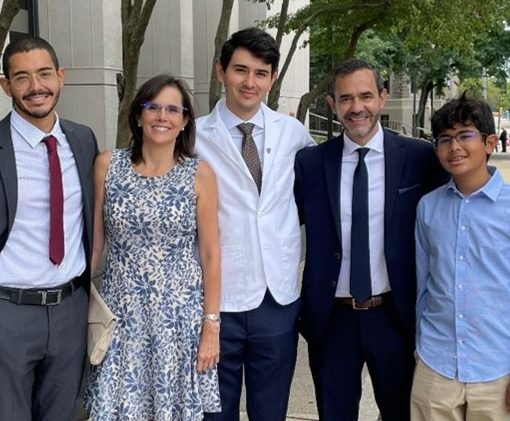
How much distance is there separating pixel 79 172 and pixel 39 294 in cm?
59

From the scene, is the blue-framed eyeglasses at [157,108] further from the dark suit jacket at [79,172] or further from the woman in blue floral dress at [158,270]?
the dark suit jacket at [79,172]

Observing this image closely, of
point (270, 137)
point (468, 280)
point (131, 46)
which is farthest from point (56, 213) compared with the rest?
point (131, 46)

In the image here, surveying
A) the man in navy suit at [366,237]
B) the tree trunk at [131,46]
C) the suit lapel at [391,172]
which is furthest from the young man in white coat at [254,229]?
the tree trunk at [131,46]

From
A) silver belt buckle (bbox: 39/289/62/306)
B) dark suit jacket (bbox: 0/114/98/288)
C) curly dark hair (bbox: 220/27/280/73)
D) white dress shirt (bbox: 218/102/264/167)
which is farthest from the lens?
white dress shirt (bbox: 218/102/264/167)

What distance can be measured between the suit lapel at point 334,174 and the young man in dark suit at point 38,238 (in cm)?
119

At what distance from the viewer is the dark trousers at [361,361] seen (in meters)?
3.39

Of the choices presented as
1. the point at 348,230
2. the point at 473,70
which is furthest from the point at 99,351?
the point at 473,70

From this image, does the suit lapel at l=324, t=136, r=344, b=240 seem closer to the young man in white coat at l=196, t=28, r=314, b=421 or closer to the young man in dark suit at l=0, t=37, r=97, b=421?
the young man in white coat at l=196, t=28, r=314, b=421

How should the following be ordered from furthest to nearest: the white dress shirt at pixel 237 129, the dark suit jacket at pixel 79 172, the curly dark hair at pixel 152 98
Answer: the white dress shirt at pixel 237 129 → the curly dark hair at pixel 152 98 → the dark suit jacket at pixel 79 172

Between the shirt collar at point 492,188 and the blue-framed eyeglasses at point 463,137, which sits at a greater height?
the blue-framed eyeglasses at point 463,137

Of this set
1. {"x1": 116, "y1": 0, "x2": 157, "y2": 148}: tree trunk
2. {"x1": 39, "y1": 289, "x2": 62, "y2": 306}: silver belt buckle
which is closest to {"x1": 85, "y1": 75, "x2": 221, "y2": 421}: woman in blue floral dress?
{"x1": 39, "y1": 289, "x2": 62, "y2": 306}: silver belt buckle

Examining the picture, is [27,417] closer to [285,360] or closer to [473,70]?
[285,360]

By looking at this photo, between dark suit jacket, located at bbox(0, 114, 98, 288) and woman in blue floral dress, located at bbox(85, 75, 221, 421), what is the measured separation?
0.19ft

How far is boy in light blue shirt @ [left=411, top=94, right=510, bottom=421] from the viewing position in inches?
117
